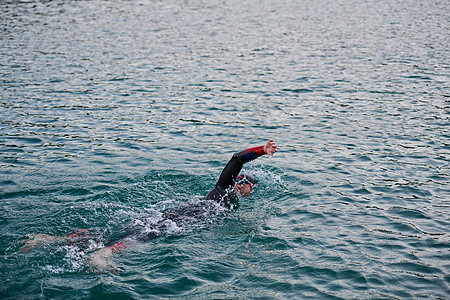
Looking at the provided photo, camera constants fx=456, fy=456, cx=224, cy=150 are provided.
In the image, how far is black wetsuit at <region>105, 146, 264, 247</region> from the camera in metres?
10.3

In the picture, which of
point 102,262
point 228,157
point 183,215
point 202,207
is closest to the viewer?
point 102,262

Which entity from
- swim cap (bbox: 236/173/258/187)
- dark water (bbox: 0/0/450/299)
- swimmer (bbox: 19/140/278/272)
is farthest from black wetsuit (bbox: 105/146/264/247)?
swim cap (bbox: 236/173/258/187)

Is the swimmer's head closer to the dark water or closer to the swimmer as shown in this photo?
the swimmer

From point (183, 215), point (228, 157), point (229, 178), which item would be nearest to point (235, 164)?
point (229, 178)

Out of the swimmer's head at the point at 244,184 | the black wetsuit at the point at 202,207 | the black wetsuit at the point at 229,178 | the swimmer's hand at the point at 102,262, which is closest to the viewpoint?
the swimmer's hand at the point at 102,262

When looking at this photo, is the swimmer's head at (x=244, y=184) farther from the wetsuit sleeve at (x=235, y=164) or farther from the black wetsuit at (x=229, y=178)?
the wetsuit sleeve at (x=235, y=164)

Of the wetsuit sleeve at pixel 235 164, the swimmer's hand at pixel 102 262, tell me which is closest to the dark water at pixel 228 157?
the swimmer's hand at pixel 102 262

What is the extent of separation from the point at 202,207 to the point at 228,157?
4311 millimetres

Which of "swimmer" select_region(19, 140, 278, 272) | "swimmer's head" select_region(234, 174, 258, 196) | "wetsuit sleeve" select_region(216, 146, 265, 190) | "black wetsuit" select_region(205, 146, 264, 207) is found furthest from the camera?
"swimmer's head" select_region(234, 174, 258, 196)

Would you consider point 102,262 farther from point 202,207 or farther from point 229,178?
point 229,178

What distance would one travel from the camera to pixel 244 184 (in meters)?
12.3

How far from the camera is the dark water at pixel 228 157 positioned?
29.9 ft

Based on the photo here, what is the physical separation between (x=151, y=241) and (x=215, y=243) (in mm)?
1434

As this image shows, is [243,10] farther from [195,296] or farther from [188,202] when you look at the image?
[195,296]
